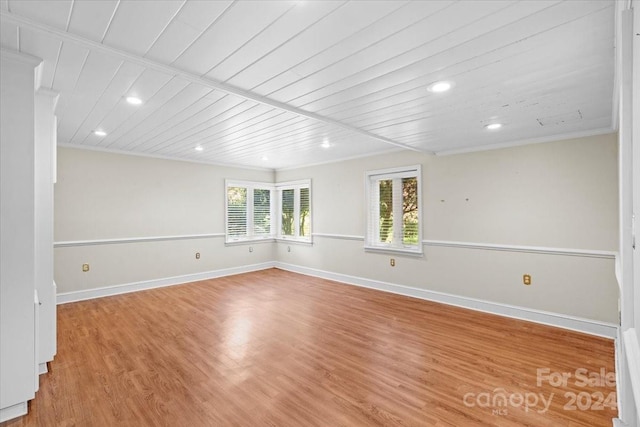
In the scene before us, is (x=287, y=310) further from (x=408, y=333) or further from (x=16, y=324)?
(x=16, y=324)

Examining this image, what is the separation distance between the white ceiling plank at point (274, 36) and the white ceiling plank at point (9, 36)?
1.03m

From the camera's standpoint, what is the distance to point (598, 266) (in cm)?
339

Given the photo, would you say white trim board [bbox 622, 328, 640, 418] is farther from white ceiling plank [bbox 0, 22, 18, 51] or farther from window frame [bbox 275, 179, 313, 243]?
window frame [bbox 275, 179, 313, 243]

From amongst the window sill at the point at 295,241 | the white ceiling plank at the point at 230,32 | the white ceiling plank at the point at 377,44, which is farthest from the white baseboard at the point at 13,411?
the window sill at the point at 295,241

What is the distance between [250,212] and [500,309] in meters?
5.19

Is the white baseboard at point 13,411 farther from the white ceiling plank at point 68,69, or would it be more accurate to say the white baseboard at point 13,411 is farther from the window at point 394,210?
the window at point 394,210

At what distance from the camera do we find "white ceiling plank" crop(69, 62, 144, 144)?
213cm

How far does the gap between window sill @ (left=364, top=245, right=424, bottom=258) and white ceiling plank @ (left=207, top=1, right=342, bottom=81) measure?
3817 mm

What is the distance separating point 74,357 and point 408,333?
134 inches

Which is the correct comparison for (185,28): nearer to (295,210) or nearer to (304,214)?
(304,214)

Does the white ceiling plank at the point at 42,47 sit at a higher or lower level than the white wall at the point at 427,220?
higher

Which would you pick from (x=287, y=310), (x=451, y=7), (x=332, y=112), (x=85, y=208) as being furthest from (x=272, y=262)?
(x=451, y=7)

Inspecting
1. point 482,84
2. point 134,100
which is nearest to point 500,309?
point 482,84

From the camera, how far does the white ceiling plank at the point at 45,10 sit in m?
1.43
